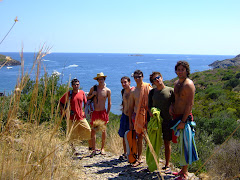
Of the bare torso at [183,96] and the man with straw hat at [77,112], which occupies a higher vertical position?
the bare torso at [183,96]

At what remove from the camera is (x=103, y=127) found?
245 inches

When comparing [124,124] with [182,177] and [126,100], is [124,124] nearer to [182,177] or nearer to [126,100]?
[126,100]

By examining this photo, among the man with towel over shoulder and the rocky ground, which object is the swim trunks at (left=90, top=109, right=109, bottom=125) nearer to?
the rocky ground

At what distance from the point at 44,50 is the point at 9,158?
1174 millimetres

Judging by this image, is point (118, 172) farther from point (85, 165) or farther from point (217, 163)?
point (217, 163)

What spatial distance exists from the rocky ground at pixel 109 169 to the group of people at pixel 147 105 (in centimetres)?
19

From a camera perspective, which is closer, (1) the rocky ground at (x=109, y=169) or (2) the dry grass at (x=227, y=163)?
(1) the rocky ground at (x=109, y=169)

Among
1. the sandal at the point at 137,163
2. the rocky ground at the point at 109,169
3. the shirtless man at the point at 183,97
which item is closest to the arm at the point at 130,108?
the sandal at the point at 137,163

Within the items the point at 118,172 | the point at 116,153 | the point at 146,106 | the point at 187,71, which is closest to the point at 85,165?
the point at 118,172

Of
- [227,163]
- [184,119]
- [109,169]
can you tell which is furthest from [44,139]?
[227,163]

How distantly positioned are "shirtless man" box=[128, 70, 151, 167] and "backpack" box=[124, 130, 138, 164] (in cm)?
9

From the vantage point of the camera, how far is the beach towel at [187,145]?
4230mm

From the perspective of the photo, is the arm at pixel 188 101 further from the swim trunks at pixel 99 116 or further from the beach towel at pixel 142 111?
the swim trunks at pixel 99 116

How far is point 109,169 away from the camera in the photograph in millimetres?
5230
